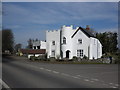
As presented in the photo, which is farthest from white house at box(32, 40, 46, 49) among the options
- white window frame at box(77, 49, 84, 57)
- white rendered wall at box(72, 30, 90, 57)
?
white window frame at box(77, 49, 84, 57)

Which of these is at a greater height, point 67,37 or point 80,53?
point 67,37

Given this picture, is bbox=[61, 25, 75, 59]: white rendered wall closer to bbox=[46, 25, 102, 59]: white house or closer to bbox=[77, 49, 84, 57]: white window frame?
bbox=[46, 25, 102, 59]: white house

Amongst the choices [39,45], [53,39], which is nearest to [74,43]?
[53,39]

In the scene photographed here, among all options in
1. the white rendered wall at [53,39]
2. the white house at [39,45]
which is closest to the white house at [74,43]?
the white rendered wall at [53,39]

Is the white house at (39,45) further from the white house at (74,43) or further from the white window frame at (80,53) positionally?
the white window frame at (80,53)

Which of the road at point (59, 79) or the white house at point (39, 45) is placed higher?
the white house at point (39, 45)

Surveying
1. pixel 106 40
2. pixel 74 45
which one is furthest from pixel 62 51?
pixel 106 40

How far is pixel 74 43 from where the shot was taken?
139ft

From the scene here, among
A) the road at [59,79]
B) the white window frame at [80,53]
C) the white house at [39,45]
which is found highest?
the white house at [39,45]

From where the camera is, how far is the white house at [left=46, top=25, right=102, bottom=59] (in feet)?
134

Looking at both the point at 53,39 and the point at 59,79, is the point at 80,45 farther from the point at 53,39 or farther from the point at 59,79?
the point at 59,79

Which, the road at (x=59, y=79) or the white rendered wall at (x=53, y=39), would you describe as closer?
the road at (x=59, y=79)

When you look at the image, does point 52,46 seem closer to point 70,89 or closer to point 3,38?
point 3,38

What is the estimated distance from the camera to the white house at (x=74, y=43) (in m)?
41.0
